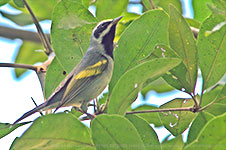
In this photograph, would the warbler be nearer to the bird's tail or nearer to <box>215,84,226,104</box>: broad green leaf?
the bird's tail

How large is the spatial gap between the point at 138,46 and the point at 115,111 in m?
0.59

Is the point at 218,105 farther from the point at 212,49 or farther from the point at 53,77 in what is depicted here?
the point at 53,77

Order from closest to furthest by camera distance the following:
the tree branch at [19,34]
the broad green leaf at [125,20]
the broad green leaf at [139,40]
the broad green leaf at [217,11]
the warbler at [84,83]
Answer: the broad green leaf at [217,11], the broad green leaf at [139,40], the warbler at [84,83], the broad green leaf at [125,20], the tree branch at [19,34]

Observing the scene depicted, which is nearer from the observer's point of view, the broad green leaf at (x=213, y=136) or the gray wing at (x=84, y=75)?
the broad green leaf at (x=213, y=136)

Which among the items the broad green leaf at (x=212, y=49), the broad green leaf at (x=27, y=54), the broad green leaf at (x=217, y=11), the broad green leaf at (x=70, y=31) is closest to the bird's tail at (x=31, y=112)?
the broad green leaf at (x=70, y=31)

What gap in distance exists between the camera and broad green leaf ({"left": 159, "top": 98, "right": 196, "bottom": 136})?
7.75 ft

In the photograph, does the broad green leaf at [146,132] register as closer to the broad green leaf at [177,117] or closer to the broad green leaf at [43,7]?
the broad green leaf at [177,117]

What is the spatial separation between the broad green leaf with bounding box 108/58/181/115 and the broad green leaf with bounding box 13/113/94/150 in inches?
7.8

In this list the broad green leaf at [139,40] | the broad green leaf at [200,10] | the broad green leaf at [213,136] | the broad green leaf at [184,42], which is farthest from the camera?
the broad green leaf at [200,10]

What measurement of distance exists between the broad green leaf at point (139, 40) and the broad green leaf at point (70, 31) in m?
0.35

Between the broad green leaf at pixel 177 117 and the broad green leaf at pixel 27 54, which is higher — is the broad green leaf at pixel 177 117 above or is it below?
above

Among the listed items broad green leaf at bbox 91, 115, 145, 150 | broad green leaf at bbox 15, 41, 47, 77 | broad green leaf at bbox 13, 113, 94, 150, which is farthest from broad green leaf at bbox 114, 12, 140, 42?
broad green leaf at bbox 91, 115, 145, 150

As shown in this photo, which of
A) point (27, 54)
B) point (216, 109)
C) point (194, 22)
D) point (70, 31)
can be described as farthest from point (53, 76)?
point (27, 54)

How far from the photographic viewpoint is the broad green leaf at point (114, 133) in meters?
1.76
